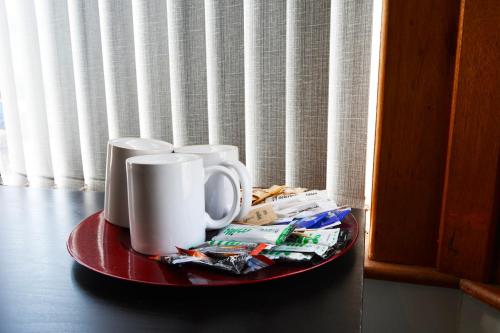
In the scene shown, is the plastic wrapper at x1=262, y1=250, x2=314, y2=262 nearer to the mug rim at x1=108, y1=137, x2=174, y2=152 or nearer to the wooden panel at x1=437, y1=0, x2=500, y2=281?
the mug rim at x1=108, y1=137, x2=174, y2=152

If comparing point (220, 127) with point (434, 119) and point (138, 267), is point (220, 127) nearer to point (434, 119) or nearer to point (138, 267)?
point (434, 119)

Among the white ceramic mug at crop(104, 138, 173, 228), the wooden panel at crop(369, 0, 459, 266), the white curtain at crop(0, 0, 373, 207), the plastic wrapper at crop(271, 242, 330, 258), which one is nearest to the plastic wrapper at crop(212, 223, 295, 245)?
the plastic wrapper at crop(271, 242, 330, 258)

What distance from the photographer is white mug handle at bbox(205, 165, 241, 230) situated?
1.67 feet

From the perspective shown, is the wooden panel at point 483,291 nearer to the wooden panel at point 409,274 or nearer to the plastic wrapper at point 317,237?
the wooden panel at point 409,274

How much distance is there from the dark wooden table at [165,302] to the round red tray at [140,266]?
0.04ft

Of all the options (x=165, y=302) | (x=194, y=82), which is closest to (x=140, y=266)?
(x=165, y=302)

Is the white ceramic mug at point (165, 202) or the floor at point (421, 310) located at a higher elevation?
the white ceramic mug at point (165, 202)

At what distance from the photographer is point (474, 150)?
2.43ft

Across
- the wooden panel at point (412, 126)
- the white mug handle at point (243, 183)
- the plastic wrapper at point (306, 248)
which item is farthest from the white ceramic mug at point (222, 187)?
the wooden panel at point (412, 126)

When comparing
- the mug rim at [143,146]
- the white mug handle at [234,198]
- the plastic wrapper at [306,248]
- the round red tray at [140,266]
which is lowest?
the round red tray at [140,266]

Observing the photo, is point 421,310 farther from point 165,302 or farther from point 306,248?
point 165,302

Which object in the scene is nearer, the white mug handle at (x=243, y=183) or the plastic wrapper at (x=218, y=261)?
→ the plastic wrapper at (x=218, y=261)

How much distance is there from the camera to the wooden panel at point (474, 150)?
703 millimetres

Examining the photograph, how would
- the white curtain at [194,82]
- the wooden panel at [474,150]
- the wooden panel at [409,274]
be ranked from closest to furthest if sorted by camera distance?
the wooden panel at [474,150], the wooden panel at [409,274], the white curtain at [194,82]
